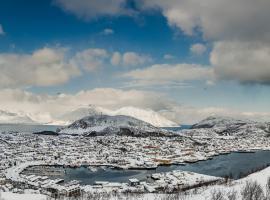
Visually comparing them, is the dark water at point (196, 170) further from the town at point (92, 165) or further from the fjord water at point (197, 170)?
the town at point (92, 165)

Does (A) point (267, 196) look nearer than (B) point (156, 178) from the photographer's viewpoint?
Yes

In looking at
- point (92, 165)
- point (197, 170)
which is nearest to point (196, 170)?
point (197, 170)

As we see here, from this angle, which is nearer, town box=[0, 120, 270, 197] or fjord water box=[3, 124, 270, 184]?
town box=[0, 120, 270, 197]

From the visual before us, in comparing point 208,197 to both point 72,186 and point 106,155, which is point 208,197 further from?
point 106,155

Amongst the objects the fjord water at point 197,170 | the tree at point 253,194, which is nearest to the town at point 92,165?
the fjord water at point 197,170

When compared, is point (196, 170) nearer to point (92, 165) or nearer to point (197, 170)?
point (197, 170)

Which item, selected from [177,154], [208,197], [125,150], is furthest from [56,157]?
[208,197]

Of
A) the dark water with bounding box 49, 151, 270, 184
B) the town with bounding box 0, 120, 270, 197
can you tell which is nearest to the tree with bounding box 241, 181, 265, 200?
the town with bounding box 0, 120, 270, 197

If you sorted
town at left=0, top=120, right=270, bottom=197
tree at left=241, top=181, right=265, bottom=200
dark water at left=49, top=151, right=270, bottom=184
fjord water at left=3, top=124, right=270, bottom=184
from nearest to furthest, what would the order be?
tree at left=241, top=181, right=265, bottom=200 → town at left=0, top=120, right=270, bottom=197 → dark water at left=49, top=151, right=270, bottom=184 → fjord water at left=3, top=124, right=270, bottom=184

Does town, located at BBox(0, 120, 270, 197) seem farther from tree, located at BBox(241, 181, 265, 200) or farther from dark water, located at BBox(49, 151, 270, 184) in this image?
tree, located at BBox(241, 181, 265, 200)
